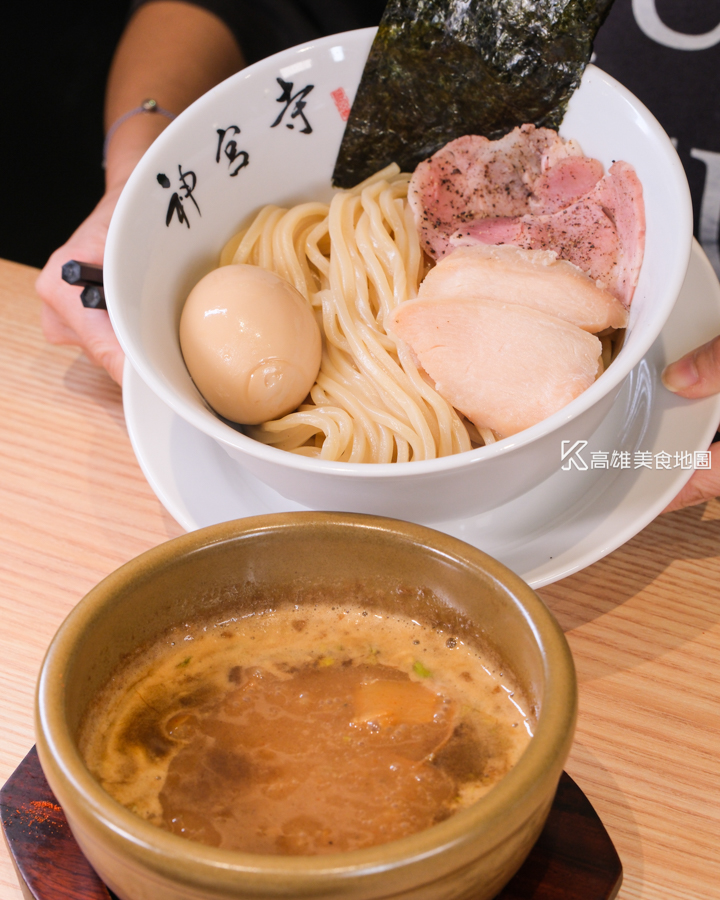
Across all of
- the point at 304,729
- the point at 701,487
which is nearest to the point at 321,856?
the point at 304,729

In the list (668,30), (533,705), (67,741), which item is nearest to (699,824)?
(533,705)

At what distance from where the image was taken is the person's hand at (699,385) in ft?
3.74

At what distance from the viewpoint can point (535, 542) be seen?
1.10m

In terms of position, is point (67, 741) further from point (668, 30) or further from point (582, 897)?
point (668, 30)

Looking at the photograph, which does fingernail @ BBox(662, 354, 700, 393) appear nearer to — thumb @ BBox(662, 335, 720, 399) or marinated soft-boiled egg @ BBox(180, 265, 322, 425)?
thumb @ BBox(662, 335, 720, 399)

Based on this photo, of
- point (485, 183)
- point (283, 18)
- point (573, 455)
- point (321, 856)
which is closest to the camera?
point (321, 856)

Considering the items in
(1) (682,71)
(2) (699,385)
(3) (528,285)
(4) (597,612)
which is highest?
(1) (682,71)

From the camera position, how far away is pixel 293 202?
1471 mm

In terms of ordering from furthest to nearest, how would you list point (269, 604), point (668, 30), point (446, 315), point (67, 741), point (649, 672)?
point (668, 30) → point (446, 315) → point (649, 672) → point (269, 604) → point (67, 741)

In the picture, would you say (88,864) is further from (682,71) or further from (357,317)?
(682,71)

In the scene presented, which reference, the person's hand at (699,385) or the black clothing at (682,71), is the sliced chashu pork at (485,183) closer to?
the person's hand at (699,385)

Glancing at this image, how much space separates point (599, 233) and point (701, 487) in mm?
424

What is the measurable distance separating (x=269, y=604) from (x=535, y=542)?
419mm

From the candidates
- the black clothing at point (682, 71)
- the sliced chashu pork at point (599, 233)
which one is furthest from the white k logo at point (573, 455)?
the black clothing at point (682, 71)
